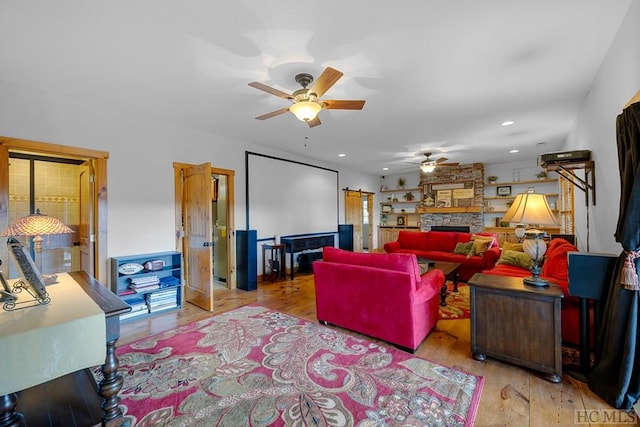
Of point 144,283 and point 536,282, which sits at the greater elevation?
point 536,282

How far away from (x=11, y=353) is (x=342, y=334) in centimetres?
242

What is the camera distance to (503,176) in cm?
757

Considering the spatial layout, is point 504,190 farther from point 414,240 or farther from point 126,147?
point 126,147

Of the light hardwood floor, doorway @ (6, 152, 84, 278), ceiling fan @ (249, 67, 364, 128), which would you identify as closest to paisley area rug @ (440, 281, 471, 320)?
the light hardwood floor

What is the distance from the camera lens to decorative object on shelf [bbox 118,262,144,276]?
11.2 ft

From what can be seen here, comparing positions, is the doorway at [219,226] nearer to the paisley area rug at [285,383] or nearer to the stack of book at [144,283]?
the stack of book at [144,283]

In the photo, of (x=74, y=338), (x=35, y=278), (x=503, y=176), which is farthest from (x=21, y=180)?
(x=503, y=176)

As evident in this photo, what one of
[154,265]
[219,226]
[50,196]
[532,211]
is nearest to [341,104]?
[532,211]

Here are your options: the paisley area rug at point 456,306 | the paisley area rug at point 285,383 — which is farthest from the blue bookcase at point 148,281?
the paisley area rug at point 456,306

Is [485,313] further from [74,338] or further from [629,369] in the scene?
[74,338]

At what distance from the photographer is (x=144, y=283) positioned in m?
3.58

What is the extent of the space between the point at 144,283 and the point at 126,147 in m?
1.81

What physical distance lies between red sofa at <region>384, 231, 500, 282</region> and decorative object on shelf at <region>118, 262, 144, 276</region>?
493 centimetres

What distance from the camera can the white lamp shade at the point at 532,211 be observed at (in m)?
2.40
